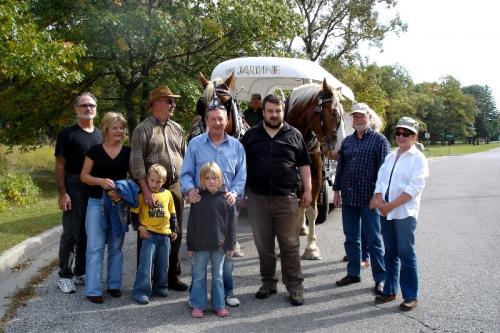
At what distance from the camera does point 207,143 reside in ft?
14.8

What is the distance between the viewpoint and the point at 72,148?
5.00m

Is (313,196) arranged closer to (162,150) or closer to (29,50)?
(162,150)

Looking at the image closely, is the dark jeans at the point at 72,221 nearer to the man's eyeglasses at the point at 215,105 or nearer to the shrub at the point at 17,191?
the man's eyeglasses at the point at 215,105

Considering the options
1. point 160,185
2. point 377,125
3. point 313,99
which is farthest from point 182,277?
point 377,125

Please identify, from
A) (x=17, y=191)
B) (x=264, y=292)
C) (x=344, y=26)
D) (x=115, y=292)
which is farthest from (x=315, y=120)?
(x=344, y=26)

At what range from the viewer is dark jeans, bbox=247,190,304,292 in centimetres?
470

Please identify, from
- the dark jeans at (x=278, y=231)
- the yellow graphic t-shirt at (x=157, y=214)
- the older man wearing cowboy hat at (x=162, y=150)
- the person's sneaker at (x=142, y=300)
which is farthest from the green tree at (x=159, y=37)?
the person's sneaker at (x=142, y=300)

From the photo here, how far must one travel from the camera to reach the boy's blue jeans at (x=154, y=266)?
15.3 ft

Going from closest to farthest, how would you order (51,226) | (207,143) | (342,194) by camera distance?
1. (207,143)
2. (342,194)
3. (51,226)

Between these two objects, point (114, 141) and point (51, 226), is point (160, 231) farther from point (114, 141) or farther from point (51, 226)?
point (51, 226)

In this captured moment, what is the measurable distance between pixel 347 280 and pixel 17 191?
8.19 metres

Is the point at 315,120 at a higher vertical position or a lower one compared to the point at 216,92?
lower

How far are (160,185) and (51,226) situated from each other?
4.05 metres

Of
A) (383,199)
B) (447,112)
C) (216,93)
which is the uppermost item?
(447,112)
